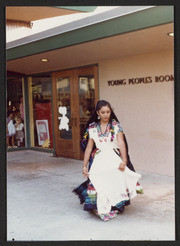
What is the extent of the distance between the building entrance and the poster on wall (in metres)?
0.74

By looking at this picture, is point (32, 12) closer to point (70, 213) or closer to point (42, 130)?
point (42, 130)

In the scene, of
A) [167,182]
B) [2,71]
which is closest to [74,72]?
[167,182]

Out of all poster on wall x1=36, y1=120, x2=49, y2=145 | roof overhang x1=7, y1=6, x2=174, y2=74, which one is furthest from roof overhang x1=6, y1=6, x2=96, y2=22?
poster on wall x1=36, y1=120, x2=49, y2=145

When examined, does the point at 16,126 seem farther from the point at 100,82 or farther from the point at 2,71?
the point at 2,71

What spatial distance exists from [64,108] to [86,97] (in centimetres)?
97

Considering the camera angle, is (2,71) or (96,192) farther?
(96,192)

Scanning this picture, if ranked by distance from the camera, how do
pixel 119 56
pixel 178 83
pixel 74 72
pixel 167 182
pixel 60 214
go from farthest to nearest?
pixel 74 72
pixel 119 56
pixel 167 182
pixel 60 214
pixel 178 83

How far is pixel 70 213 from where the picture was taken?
454cm

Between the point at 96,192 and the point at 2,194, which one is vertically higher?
the point at 2,194

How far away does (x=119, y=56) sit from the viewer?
7004 millimetres

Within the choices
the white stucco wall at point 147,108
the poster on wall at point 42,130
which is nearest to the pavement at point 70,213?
the white stucco wall at point 147,108

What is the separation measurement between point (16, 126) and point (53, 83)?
88.5 inches

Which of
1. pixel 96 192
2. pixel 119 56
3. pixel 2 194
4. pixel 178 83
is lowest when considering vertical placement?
pixel 96 192

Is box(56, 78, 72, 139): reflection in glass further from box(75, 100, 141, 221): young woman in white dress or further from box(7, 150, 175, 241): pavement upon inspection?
box(75, 100, 141, 221): young woman in white dress
